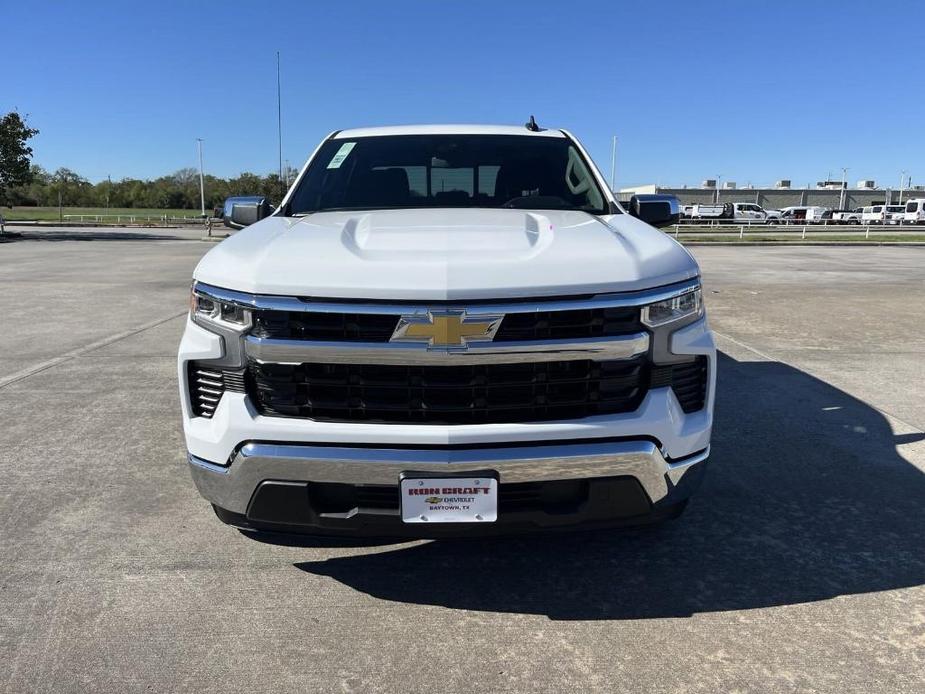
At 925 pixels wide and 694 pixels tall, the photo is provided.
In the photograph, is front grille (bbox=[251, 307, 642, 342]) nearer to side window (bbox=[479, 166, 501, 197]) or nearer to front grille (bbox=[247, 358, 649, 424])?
front grille (bbox=[247, 358, 649, 424])

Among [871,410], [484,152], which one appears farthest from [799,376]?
[484,152]

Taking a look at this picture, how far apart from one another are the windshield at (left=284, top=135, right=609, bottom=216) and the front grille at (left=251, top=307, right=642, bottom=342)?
4.76ft

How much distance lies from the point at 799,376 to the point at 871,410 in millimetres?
998

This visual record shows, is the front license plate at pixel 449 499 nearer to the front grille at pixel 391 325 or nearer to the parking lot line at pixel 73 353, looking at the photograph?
the front grille at pixel 391 325

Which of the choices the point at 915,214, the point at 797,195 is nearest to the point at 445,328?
the point at 915,214

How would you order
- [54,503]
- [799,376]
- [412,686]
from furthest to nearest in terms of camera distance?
[799,376] < [54,503] < [412,686]

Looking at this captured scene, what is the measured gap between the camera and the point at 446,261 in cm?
231

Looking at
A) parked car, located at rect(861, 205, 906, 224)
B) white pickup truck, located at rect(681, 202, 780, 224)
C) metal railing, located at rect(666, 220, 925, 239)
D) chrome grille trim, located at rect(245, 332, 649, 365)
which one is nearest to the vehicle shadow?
chrome grille trim, located at rect(245, 332, 649, 365)

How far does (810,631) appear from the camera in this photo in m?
2.45

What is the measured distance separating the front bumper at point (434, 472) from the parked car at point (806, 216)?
63374 millimetres

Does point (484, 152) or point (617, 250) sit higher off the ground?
point (484, 152)

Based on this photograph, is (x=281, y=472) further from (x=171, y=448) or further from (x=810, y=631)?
(x=171, y=448)

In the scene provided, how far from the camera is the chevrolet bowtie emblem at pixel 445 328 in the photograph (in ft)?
7.25

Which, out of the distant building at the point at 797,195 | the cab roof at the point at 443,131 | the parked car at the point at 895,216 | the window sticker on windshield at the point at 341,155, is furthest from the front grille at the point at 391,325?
the distant building at the point at 797,195
